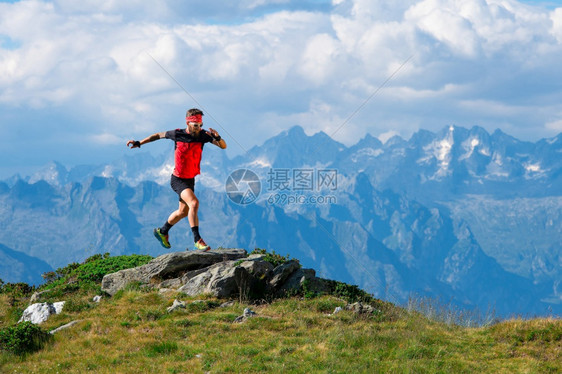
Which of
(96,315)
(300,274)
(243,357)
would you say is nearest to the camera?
(243,357)

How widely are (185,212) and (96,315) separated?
5.16 metres

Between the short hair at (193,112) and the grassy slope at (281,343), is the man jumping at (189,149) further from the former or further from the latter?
the grassy slope at (281,343)

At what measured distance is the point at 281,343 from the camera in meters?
14.1

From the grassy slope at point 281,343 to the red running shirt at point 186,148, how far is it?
5.01 metres

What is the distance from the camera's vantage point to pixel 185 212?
817 inches

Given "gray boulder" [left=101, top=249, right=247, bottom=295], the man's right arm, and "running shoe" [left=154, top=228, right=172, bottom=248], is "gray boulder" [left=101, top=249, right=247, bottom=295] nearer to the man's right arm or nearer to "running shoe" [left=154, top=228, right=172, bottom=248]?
"running shoe" [left=154, top=228, right=172, bottom=248]

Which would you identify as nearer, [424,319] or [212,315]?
[212,315]

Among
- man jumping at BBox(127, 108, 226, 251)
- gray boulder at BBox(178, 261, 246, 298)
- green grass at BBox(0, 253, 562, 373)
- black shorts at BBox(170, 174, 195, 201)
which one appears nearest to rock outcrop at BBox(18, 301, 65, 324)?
green grass at BBox(0, 253, 562, 373)

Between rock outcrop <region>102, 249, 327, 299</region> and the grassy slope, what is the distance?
0.94m

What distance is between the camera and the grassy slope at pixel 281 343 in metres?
13.0

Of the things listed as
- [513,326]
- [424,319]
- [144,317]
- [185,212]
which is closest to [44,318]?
[144,317]

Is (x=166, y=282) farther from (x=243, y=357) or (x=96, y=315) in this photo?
(x=243, y=357)

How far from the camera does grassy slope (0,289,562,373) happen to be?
13039mm

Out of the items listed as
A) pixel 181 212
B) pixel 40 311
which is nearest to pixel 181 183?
pixel 181 212
